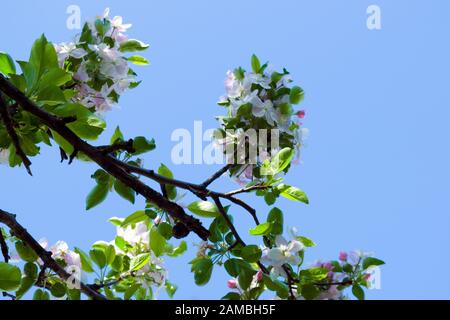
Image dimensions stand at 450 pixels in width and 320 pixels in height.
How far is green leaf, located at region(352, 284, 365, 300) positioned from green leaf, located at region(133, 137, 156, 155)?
0.68 metres

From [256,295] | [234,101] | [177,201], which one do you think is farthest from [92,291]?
[234,101]

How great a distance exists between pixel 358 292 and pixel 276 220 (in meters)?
0.30

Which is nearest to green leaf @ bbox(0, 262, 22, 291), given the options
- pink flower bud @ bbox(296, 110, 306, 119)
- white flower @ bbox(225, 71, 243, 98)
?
white flower @ bbox(225, 71, 243, 98)

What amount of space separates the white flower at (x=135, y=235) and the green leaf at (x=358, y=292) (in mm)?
672

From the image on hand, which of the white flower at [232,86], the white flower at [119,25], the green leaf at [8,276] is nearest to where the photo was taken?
the green leaf at [8,276]

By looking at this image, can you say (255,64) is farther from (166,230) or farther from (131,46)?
(166,230)

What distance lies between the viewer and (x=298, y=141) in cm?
209

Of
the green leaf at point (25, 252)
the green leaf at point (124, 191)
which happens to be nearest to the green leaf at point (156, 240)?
the green leaf at point (124, 191)

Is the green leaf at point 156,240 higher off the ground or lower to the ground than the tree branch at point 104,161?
lower

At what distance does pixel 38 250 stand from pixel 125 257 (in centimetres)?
31

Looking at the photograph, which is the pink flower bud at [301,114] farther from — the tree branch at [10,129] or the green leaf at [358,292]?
the tree branch at [10,129]

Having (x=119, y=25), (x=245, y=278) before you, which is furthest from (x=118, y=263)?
(x=119, y=25)

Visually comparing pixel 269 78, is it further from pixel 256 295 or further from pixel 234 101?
pixel 256 295

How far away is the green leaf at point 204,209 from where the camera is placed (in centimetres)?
175
